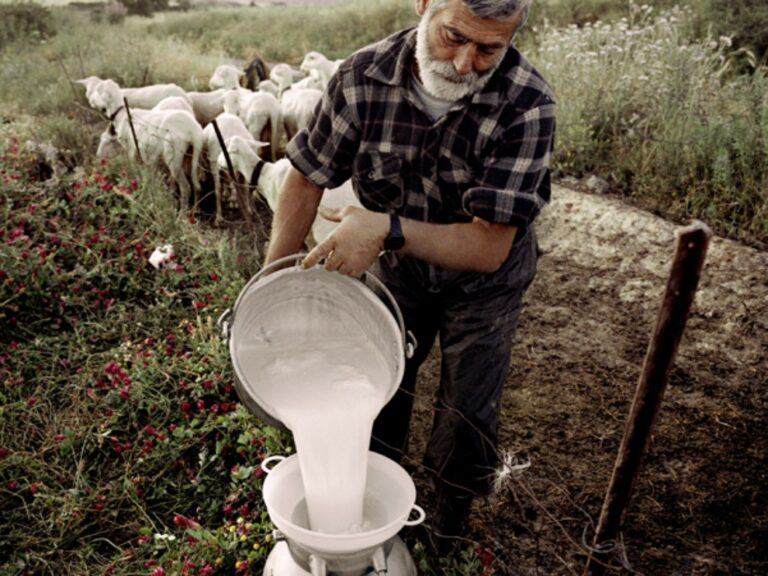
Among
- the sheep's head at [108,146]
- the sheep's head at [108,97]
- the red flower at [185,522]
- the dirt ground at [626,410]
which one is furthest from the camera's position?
the sheep's head at [108,97]

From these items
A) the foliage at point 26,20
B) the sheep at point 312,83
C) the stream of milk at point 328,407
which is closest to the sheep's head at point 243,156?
the sheep at point 312,83

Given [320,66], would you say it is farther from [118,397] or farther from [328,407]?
[328,407]

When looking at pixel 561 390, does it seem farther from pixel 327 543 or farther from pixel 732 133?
pixel 732 133

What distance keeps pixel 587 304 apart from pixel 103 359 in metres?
2.49

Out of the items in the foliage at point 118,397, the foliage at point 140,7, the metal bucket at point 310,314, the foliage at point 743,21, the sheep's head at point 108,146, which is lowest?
the foliage at point 140,7

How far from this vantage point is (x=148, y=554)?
2297mm

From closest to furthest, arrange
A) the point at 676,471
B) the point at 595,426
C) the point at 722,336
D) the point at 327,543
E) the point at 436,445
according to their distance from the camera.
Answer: the point at 327,543
the point at 436,445
the point at 676,471
the point at 595,426
the point at 722,336

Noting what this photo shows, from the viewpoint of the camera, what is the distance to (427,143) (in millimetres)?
1796

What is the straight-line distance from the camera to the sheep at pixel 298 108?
521 centimetres

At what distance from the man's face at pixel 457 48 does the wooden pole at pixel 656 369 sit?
72cm

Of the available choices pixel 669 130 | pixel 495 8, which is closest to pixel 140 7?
pixel 669 130

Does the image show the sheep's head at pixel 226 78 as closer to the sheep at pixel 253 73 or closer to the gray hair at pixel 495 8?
Result: the sheep at pixel 253 73

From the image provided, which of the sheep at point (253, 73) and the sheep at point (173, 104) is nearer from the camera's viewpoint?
the sheep at point (173, 104)

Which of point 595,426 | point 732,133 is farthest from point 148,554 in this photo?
point 732,133
